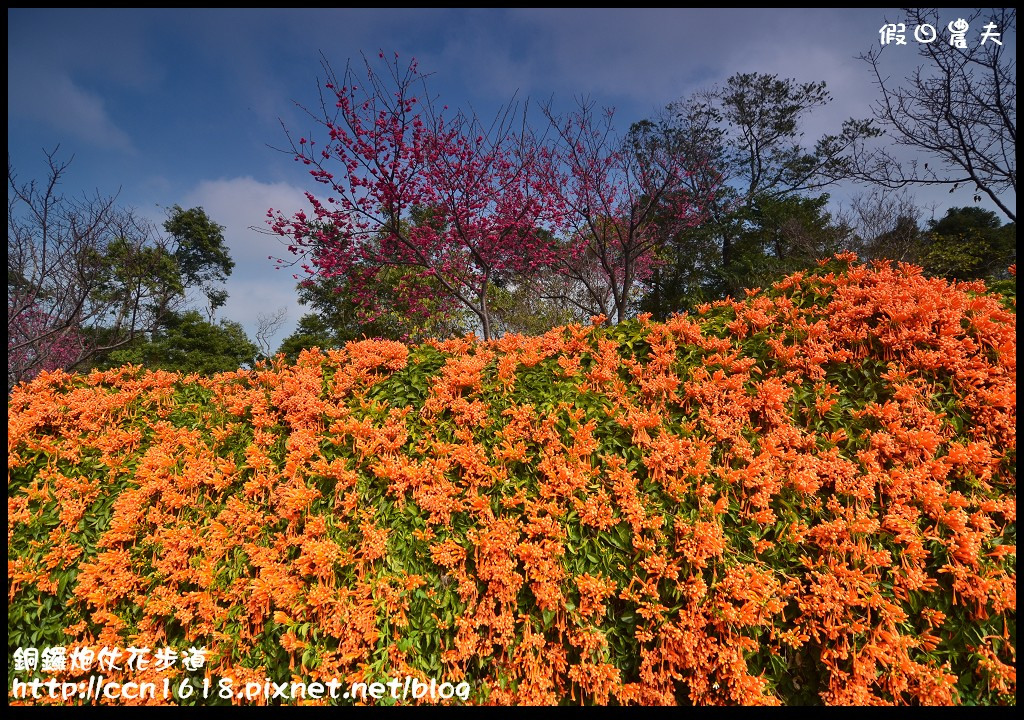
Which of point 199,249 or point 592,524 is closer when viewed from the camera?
point 592,524

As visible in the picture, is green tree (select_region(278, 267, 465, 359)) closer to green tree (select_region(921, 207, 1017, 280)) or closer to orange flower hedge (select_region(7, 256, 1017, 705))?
orange flower hedge (select_region(7, 256, 1017, 705))

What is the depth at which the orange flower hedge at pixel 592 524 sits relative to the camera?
204cm

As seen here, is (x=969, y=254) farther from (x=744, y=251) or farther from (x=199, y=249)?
(x=199, y=249)

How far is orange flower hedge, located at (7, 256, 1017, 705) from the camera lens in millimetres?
2035

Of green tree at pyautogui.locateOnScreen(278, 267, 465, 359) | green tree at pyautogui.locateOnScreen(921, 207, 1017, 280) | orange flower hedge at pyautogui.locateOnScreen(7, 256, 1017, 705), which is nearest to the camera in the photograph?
orange flower hedge at pyautogui.locateOnScreen(7, 256, 1017, 705)

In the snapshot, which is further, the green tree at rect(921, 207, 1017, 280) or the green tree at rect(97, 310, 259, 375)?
the green tree at rect(921, 207, 1017, 280)

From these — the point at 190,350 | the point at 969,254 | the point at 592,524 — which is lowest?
the point at 592,524

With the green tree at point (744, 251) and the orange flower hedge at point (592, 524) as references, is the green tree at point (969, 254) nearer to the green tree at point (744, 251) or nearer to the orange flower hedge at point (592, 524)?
the green tree at point (744, 251)

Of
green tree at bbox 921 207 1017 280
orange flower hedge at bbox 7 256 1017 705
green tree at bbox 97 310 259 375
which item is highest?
green tree at bbox 921 207 1017 280

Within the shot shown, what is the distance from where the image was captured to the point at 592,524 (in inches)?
85.6

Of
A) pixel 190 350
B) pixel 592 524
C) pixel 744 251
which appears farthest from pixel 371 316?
pixel 744 251

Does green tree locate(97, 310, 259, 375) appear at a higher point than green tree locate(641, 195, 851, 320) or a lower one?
lower

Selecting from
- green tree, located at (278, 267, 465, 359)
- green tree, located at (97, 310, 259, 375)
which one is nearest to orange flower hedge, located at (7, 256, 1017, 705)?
green tree, located at (278, 267, 465, 359)

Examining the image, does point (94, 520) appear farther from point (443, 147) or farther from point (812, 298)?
point (443, 147)
